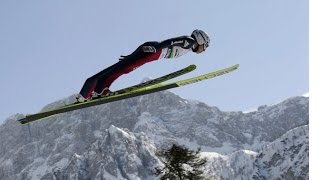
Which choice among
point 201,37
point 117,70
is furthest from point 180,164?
point 117,70

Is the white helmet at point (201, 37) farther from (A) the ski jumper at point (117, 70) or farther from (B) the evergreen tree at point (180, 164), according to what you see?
(B) the evergreen tree at point (180, 164)

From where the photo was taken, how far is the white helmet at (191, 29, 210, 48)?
37.4 feet

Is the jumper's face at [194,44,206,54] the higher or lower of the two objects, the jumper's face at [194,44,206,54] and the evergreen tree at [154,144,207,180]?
the higher

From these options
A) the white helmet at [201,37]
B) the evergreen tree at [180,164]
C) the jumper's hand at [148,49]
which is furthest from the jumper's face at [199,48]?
the evergreen tree at [180,164]

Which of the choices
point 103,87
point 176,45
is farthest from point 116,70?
point 176,45

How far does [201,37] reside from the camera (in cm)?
1142

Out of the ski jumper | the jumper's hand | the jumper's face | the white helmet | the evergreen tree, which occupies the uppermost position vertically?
the white helmet

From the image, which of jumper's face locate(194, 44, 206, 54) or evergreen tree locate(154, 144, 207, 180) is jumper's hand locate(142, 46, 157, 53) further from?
evergreen tree locate(154, 144, 207, 180)

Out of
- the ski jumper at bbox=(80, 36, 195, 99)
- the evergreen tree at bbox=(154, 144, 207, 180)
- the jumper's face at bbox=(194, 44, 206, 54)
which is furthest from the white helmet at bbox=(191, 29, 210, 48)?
A: the evergreen tree at bbox=(154, 144, 207, 180)

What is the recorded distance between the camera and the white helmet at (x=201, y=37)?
11.4m

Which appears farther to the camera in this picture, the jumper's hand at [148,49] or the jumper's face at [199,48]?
the jumper's face at [199,48]

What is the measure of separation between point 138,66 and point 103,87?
2.62 ft

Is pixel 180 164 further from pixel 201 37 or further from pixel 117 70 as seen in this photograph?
pixel 117 70
